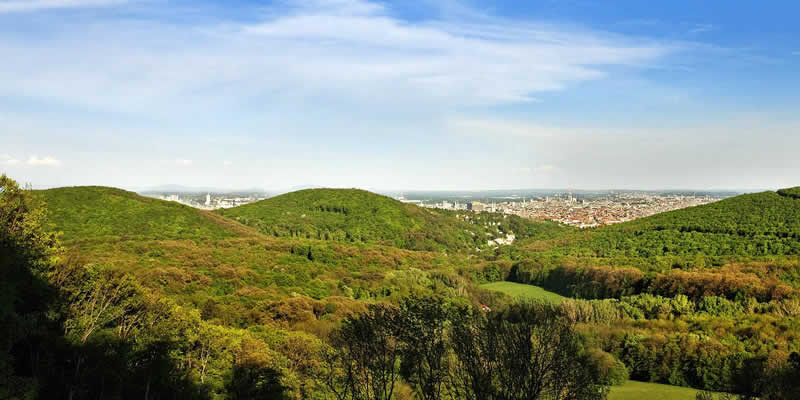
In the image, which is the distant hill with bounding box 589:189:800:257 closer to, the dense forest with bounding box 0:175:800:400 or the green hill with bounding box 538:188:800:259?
the green hill with bounding box 538:188:800:259

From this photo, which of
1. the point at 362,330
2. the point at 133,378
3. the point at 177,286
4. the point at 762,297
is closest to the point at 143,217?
the point at 177,286

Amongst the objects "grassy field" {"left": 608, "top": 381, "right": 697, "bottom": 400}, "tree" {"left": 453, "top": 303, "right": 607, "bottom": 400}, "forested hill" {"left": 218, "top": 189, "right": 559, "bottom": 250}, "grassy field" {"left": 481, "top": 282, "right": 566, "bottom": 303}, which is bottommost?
"grassy field" {"left": 481, "top": 282, "right": 566, "bottom": 303}

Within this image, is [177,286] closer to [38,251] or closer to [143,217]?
[38,251]

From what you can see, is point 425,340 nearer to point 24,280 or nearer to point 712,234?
point 24,280

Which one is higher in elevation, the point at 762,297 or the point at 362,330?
the point at 362,330

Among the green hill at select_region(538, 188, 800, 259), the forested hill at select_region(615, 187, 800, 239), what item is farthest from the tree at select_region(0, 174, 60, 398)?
the forested hill at select_region(615, 187, 800, 239)

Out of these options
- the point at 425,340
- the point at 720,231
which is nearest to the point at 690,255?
the point at 720,231
